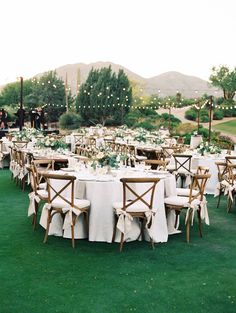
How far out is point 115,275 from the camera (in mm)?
4867

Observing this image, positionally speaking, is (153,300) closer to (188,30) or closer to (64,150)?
(64,150)

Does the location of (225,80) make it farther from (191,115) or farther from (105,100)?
(105,100)

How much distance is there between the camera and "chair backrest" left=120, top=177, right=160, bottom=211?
569cm

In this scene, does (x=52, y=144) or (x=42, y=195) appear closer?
(x=42, y=195)

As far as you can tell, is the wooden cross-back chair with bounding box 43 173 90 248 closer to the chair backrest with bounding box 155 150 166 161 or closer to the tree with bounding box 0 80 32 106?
the chair backrest with bounding box 155 150 166 161

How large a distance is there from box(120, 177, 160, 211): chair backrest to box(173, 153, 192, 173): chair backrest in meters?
3.76

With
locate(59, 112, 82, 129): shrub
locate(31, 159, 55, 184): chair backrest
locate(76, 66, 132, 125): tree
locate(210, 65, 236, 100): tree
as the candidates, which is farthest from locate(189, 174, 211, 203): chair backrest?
locate(210, 65, 236, 100): tree

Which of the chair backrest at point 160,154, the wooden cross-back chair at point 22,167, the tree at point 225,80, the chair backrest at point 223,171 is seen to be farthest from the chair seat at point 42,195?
the tree at point 225,80

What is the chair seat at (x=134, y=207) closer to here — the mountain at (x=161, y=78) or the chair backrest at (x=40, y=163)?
the chair backrest at (x=40, y=163)

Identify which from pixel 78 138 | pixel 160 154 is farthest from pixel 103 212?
pixel 78 138

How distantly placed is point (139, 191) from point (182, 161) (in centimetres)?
432

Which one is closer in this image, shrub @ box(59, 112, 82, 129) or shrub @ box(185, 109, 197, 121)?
shrub @ box(59, 112, 82, 129)

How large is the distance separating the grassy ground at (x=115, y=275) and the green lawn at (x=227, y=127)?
2698cm

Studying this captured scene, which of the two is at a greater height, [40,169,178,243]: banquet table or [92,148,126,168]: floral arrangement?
[92,148,126,168]: floral arrangement
